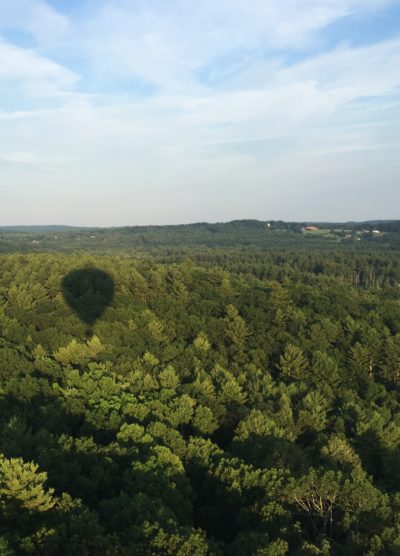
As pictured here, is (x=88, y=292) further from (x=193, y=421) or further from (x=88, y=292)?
(x=193, y=421)

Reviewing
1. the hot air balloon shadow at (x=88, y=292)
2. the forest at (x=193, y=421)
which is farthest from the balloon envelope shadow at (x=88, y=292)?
the forest at (x=193, y=421)

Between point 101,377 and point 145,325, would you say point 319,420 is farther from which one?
point 145,325

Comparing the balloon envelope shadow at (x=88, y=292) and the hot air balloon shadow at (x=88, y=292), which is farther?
the balloon envelope shadow at (x=88, y=292)

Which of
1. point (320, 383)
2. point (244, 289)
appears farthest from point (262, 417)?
point (244, 289)

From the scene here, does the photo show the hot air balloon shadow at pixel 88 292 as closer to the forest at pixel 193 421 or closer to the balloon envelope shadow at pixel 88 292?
the balloon envelope shadow at pixel 88 292

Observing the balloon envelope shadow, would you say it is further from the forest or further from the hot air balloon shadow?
the forest
